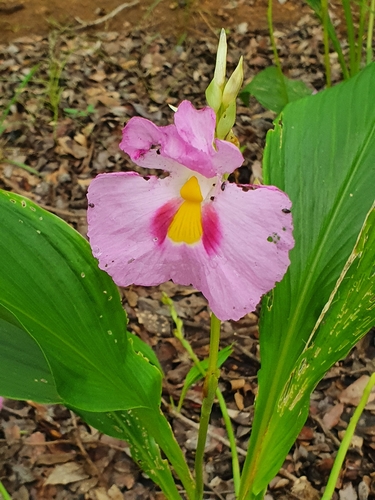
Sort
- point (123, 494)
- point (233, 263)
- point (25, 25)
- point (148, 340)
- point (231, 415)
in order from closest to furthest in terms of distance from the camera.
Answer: point (233, 263) < point (123, 494) < point (231, 415) < point (148, 340) < point (25, 25)

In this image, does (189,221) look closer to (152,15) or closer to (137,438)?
(137,438)

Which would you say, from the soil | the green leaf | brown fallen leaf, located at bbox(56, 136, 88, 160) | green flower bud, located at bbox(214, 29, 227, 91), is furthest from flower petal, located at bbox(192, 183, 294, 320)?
the soil

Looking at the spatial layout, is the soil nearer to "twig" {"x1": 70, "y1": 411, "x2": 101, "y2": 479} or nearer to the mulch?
the mulch

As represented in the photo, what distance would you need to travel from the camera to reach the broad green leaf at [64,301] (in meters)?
0.67

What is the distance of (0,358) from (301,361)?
16.0 inches

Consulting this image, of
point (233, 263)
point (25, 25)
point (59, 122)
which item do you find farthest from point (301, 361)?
point (25, 25)

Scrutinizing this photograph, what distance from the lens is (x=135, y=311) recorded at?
1411 mm

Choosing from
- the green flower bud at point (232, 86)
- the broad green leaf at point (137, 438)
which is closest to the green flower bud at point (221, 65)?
the green flower bud at point (232, 86)

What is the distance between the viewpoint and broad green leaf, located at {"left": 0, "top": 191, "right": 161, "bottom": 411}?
67 centimetres

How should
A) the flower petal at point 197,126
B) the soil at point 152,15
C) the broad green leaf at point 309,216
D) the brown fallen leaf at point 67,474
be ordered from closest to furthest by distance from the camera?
the flower petal at point 197,126
the broad green leaf at point 309,216
the brown fallen leaf at point 67,474
the soil at point 152,15

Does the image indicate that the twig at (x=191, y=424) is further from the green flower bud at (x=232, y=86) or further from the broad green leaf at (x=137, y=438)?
the green flower bud at (x=232, y=86)

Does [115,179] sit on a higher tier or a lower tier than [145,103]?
higher

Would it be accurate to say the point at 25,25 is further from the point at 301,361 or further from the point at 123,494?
the point at 301,361

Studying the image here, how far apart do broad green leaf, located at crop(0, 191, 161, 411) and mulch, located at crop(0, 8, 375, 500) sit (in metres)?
0.25
